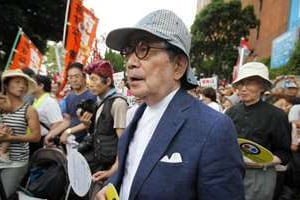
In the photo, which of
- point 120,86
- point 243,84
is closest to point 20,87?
point 243,84

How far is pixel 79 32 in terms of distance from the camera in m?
9.34

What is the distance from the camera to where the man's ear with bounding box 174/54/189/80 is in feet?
6.37

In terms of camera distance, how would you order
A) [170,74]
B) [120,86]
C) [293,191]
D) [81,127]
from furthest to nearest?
[120,86] < [81,127] < [293,191] < [170,74]

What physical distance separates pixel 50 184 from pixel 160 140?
8.83ft

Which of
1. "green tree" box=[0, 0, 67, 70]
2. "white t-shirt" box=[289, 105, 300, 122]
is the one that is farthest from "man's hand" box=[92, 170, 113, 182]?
"green tree" box=[0, 0, 67, 70]

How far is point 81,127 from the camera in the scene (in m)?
4.82

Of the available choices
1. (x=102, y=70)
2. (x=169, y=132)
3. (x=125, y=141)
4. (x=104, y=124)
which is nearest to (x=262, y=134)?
(x=104, y=124)

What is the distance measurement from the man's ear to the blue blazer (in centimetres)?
19

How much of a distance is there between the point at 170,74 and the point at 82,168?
134cm

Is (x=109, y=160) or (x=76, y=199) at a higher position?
(x=109, y=160)

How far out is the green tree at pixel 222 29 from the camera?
40031 mm

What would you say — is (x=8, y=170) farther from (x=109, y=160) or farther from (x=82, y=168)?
(x=82, y=168)

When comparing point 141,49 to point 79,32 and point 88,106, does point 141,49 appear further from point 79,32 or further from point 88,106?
point 79,32

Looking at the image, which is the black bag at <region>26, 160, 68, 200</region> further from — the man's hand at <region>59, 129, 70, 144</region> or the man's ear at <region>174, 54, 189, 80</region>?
the man's ear at <region>174, 54, 189, 80</region>
